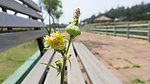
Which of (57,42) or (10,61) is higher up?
(57,42)

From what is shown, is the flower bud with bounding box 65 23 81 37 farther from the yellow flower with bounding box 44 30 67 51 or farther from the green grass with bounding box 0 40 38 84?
the green grass with bounding box 0 40 38 84

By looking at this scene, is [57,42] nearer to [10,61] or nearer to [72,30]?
[72,30]

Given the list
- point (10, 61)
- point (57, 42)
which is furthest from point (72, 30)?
point (10, 61)

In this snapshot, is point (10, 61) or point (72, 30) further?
point (10, 61)

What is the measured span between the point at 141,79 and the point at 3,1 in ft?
7.12

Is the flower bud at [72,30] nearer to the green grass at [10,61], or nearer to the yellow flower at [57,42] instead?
the yellow flower at [57,42]

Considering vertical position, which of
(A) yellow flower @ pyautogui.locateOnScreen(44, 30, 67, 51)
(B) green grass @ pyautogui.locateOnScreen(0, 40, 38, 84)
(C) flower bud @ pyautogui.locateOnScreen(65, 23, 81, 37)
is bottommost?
(B) green grass @ pyautogui.locateOnScreen(0, 40, 38, 84)

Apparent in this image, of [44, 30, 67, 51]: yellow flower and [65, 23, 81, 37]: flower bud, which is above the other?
[65, 23, 81, 37]: flower bud

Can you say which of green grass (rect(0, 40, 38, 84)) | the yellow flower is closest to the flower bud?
the yellow flower

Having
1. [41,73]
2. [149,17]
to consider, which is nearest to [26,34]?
[41,73]

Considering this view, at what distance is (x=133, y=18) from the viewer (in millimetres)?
49750

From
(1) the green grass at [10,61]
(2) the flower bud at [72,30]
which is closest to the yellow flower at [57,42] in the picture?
(2) the flower bud at [72,30]

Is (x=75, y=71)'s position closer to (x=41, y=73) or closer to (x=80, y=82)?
(x=80, y=82)

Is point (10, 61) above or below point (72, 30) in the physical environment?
below
